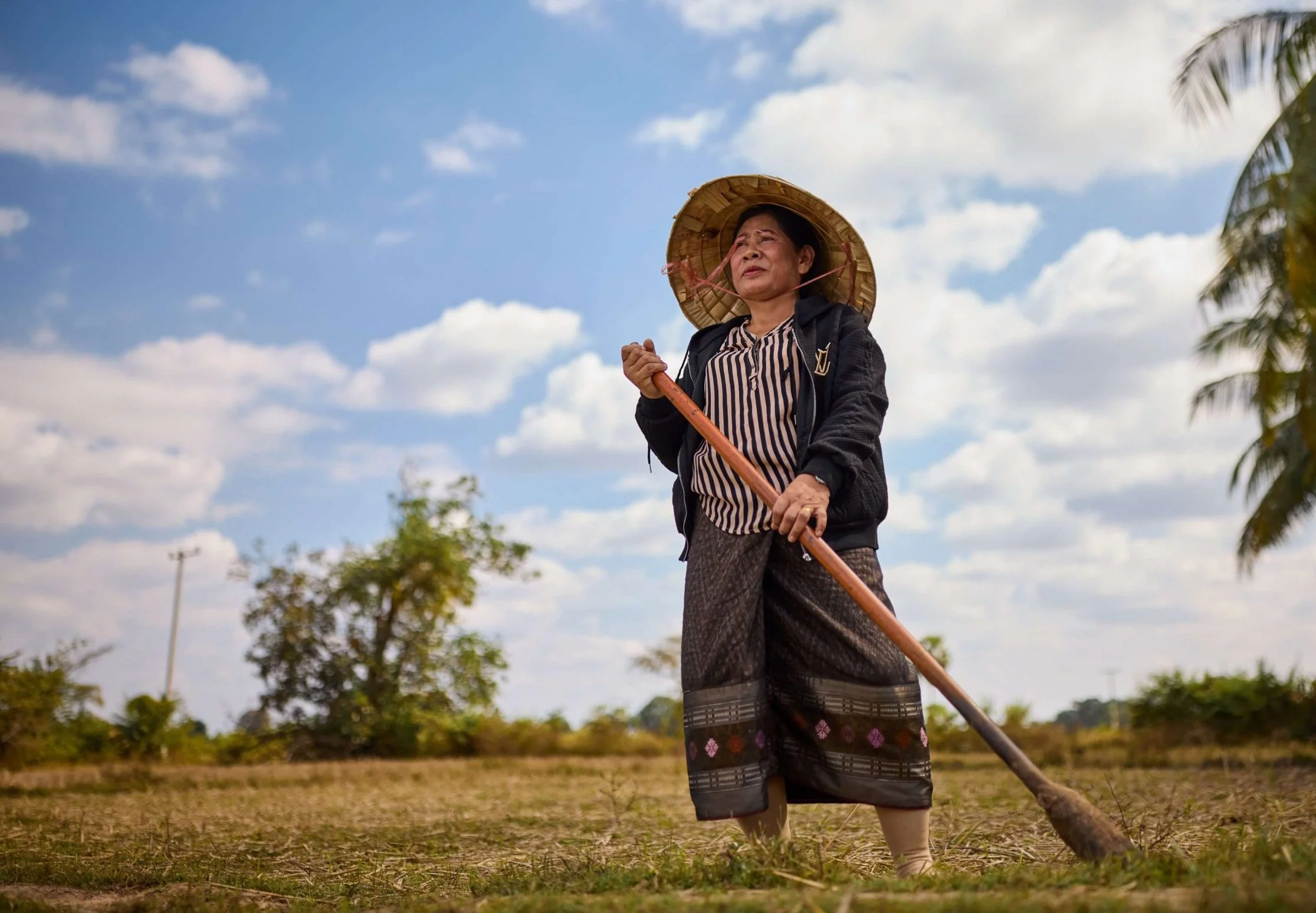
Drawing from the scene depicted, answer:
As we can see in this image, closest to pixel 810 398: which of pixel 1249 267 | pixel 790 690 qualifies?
pixel 790 690

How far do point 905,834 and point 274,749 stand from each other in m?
18.2

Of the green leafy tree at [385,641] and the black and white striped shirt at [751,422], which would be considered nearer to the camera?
the black and white striped shirt at [751,422]

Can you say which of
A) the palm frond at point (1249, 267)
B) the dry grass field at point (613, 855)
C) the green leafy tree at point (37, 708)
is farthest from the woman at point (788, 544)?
the green leafy tree at point (37, 708)

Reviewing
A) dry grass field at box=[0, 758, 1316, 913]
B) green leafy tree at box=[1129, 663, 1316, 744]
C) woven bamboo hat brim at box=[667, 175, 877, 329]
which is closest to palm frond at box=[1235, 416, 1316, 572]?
green leafy tree at box=[1129, 663, 1316, 744]

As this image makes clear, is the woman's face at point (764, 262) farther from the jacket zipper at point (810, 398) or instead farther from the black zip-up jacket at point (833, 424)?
the jacket zipper at point (810, 398)

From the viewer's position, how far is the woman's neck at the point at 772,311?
3451 mm

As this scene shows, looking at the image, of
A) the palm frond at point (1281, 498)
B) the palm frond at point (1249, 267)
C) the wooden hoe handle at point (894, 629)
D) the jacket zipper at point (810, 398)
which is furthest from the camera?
the palm frond at point (1281, 498)

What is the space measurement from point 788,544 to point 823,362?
1.89 ft

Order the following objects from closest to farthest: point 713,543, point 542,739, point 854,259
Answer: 1. point 713,543
2. point 854,259
3. point 542,739

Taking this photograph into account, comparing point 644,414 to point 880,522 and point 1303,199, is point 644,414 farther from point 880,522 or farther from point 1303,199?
point 1303,199

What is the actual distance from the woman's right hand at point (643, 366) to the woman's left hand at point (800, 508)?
724 millimetres

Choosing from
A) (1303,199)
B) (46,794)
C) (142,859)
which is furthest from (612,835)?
(46,794)

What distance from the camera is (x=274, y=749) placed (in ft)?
62.0

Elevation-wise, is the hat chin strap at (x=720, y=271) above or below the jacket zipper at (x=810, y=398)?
above
